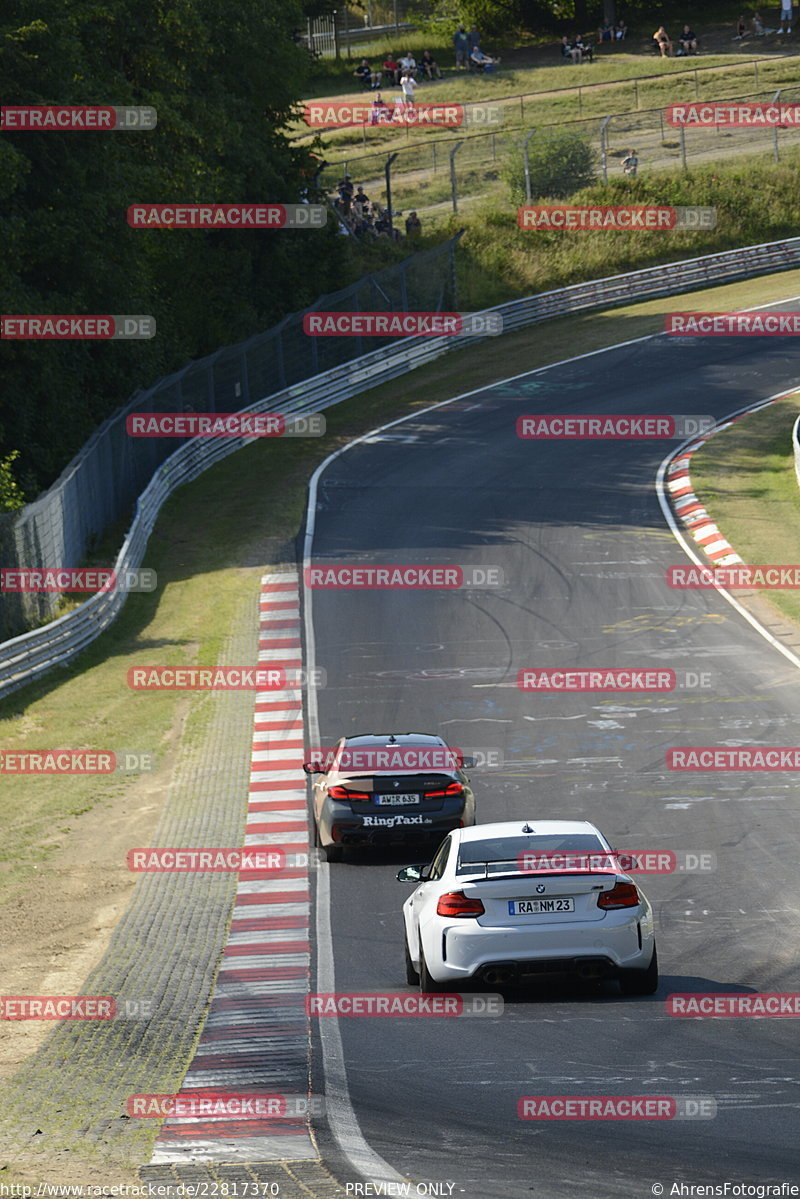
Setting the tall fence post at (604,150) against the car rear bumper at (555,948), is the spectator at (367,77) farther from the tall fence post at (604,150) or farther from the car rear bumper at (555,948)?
the car rear bumper at (555,948)

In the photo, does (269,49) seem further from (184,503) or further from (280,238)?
(184,503)

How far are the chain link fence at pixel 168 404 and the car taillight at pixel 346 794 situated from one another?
40.6ft

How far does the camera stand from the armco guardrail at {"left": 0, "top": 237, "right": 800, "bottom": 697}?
88.1ft

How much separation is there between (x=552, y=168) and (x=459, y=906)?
179 feet

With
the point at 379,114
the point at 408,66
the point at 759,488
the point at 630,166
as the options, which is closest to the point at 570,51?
the point at 408,66

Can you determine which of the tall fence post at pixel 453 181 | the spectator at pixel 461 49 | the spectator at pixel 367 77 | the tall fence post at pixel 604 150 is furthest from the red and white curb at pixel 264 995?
the spectator at pixel 461 49

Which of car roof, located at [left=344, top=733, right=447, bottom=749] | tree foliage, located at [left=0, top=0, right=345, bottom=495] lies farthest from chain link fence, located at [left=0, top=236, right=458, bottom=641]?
car roof, located at [left=344, top=733, right=447, bottom=749]

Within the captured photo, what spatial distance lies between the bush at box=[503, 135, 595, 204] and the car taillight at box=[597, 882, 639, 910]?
5352 centimetres

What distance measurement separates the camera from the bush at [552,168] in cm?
6188

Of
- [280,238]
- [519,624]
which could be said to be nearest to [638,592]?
[519,624]

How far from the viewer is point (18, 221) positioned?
116ft

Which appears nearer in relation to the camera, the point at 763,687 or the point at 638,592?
the point at 763,687

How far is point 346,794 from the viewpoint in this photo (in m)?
16.0

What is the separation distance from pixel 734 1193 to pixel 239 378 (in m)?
39.9
